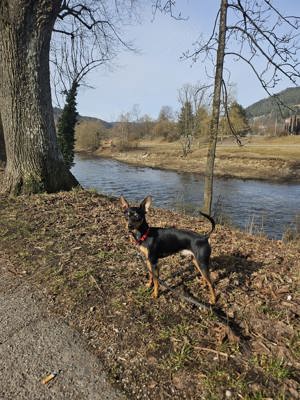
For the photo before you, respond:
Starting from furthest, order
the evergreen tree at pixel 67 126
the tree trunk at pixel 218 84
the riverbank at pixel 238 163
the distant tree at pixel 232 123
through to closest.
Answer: the riverbank at pixel 238 163, the evergreen tree at pixel 67 126, the distant tree at pixel 232 123, the tree trunk at pixel 218 84

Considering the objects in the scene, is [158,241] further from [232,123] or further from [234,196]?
[234,196]

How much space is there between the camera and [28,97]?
309 inches

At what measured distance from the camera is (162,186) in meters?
26.8

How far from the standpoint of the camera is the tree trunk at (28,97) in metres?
7.48

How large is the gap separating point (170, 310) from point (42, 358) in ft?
4.67

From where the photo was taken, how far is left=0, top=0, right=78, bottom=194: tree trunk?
24.5ft

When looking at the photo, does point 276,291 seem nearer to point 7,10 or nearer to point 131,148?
point 7,10

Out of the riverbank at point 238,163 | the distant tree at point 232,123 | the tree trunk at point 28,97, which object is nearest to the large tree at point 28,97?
the tree trunk at point 28,97

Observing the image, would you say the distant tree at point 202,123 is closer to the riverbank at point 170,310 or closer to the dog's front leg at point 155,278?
the riverbank at point 170,310

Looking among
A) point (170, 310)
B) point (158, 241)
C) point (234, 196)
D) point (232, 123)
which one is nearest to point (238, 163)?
point (234, 196)

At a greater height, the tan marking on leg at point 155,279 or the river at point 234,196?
the tan marking on leg at point 155,279

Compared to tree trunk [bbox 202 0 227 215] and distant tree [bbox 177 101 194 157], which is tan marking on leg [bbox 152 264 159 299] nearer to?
tree trunk [bbox 202 0 227 215]

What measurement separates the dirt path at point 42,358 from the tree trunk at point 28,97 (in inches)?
183

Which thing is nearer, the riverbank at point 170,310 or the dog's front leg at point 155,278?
the riverbank at point 170,310
